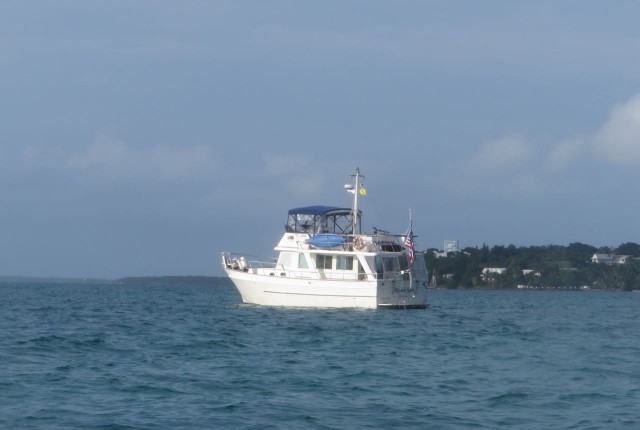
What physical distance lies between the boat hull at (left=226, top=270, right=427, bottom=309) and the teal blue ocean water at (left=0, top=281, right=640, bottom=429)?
649cm

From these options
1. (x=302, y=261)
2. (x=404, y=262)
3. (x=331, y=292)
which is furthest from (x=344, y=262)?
(x=404, y=262)

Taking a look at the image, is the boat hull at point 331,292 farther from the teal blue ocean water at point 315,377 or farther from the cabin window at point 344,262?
the teal blue ocean water at point 315,377

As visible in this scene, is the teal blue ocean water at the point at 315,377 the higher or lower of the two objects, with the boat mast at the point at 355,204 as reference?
lower

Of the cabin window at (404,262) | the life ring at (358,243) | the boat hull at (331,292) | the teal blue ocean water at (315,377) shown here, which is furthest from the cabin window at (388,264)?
the teal blue ocean water at (315,377)

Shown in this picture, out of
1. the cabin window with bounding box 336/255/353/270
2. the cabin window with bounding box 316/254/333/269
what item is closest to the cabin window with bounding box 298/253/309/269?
the cabin window with bounding box 316/254/333/269

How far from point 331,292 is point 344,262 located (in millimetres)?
1822

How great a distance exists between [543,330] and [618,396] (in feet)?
56.2

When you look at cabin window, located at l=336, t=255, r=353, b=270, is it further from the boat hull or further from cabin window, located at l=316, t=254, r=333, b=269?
the boat hull

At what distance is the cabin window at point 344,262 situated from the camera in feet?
148

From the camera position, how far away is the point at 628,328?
40.7 meters

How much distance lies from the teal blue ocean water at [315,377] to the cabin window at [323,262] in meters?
8.27

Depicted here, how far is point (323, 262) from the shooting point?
4572 cm

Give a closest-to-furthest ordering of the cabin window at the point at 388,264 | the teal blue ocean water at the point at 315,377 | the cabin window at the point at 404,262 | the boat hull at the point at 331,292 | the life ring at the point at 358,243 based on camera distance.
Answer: the teal blue ocean water at the point at 315,377
the boat hull at the point at 331,292
the life ring at the point at 358,243
the cabin window at the point at 388,264
the cabin window at the point at 404,262

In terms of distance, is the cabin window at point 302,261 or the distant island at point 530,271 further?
the distant island at point 530,271
